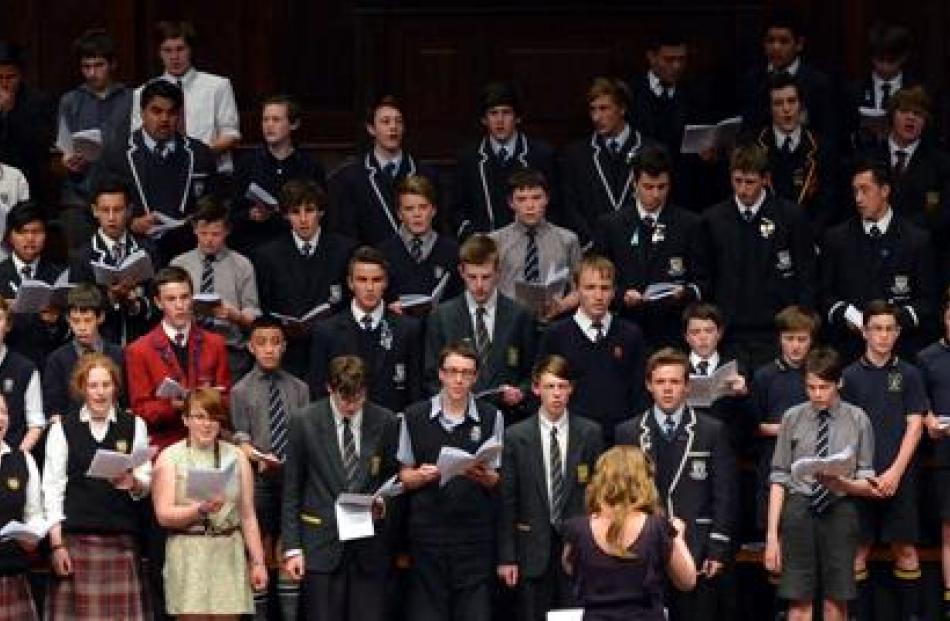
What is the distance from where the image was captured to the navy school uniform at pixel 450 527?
15.0 meters

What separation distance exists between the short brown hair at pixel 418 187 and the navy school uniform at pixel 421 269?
0.26 meters

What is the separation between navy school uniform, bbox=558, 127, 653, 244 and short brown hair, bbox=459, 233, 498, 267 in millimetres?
1266

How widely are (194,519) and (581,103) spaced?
190 inches

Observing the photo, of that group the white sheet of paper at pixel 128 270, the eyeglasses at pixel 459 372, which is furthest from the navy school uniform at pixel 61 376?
the eyeglasses at pixel 459 372

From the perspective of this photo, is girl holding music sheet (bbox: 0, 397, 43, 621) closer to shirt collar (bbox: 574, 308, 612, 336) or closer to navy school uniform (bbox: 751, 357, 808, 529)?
shirt collar (bbox: 574, 308, 612, 336)

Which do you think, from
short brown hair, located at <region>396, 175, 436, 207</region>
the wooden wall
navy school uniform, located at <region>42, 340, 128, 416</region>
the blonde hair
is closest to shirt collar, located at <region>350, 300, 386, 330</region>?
short brown hair, located at <region>396, 175, 436, 207</region>

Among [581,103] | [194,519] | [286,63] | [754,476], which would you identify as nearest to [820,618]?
[754,476]

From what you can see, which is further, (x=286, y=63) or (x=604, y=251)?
(x=286, y=63)

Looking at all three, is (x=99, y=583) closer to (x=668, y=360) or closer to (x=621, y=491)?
(x=668, y=360)

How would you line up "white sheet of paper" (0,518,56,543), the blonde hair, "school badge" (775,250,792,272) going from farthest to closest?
1. "school badge" (775,250,792,272)
2. "white sheet of paper" (0,518,56,543)
3. the blonde hair

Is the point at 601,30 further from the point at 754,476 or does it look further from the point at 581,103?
the point at 754,476

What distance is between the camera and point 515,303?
15766mm

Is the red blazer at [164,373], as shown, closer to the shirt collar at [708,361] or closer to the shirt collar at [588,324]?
the shirt collar at [588,324]

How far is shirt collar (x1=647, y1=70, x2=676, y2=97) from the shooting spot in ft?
57.5
